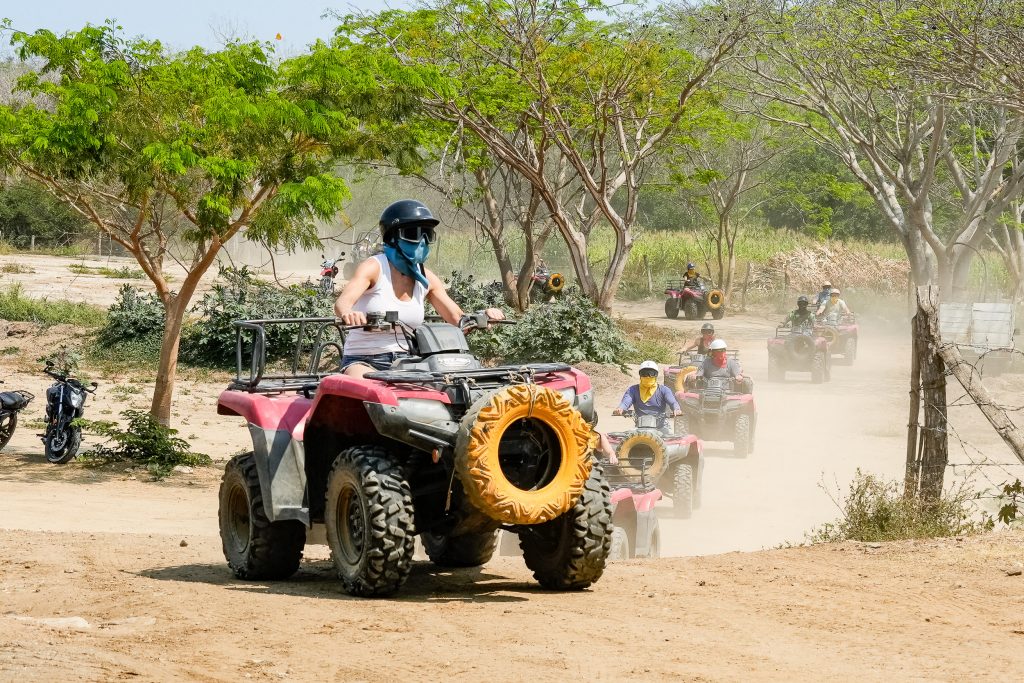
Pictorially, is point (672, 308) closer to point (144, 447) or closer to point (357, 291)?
point (144, 447)

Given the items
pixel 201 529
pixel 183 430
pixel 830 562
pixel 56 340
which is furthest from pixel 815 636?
pixel 56 340

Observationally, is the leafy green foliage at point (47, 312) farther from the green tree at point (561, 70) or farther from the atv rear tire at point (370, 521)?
the atv rear tire at point (370, 521)

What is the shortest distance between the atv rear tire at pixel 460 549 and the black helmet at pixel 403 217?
1873 millimetres

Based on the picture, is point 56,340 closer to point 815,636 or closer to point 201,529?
point 201,529

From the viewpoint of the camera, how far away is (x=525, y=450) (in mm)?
6699

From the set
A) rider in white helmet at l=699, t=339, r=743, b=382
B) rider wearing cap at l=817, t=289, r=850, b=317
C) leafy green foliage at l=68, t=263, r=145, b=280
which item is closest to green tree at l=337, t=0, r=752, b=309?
rider wearing cap at l=817, t=289, r=850, b=317

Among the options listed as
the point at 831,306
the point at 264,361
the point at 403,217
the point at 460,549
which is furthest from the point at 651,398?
the point at 831,306

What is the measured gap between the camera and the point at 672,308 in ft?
126

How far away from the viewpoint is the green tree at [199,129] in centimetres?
1417

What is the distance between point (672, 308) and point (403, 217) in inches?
1239

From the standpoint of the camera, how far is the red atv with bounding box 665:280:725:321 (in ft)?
125

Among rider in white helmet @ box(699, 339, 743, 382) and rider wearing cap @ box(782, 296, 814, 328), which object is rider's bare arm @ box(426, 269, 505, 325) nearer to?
rider in white helmet @ box(699, 339, 743, 382)

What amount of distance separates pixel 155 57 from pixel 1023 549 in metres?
10.7

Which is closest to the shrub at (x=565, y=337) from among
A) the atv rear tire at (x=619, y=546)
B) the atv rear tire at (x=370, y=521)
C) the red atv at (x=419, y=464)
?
the atv rear tire at (x=619, y=546)
